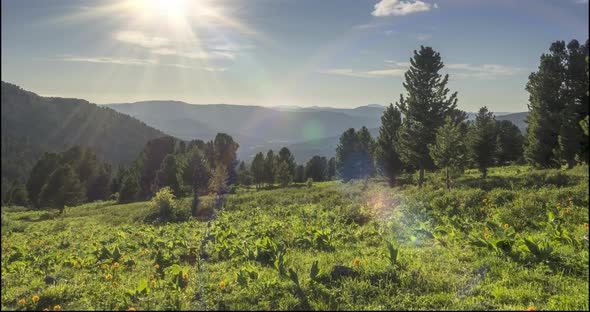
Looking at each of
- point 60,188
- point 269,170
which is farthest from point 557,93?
point 269,170

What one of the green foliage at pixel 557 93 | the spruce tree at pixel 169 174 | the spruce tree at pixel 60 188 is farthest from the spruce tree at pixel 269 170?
the spruce tree at pixel 60 188

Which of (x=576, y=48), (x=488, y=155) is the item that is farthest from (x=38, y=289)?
(x=488, y=155)

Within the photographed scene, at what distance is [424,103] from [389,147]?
900cm

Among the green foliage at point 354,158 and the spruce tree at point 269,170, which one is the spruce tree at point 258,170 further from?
the green foliage at point 354,158

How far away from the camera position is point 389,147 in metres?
44.3

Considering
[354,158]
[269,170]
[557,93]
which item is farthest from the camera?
[269,170]

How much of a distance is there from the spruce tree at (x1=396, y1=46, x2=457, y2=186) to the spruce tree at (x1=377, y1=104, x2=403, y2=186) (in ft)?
17.8

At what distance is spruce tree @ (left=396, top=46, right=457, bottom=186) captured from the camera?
36094mm

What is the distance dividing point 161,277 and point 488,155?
36177 mm

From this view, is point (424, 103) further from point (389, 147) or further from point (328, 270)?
point (328, 270)

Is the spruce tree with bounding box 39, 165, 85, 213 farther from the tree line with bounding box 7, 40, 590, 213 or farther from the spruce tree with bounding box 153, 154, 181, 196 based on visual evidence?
the spruce tree with bounding box 153, 154, 181, 196

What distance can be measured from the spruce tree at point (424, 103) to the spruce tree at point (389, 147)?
17.8 feet

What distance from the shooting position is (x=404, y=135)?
38125 mm

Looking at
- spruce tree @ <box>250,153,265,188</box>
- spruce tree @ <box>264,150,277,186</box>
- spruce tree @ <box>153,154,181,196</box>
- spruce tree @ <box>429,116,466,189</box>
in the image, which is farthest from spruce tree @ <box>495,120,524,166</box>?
spruce tree @ <box>153,154,181,196</box>
